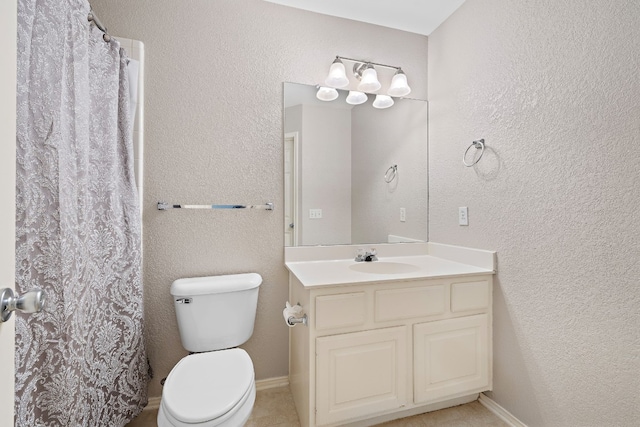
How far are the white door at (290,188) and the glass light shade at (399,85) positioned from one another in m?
0.76

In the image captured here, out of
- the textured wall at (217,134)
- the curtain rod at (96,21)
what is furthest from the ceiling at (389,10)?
the curtain rod at (96,21)

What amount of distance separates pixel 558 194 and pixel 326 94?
137 cm

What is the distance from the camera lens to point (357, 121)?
1979 millimetres

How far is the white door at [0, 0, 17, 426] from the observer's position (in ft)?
1.73

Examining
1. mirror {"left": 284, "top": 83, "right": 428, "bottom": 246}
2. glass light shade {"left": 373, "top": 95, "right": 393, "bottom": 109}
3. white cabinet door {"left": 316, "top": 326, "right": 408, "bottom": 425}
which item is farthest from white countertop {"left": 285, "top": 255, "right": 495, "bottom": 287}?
glass light shade {"left": 373, "top": 95, "right": 393, "bottom": 109}

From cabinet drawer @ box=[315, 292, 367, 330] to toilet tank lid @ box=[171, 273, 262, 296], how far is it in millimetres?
460

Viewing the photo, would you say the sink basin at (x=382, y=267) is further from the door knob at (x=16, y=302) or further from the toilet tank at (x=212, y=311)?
the door knob at (x=16, y=302)

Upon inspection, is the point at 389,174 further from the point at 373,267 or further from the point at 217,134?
the point at 217,134

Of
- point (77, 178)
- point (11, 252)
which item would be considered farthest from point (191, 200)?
point (11, 252)

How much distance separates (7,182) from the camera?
1.80 ft

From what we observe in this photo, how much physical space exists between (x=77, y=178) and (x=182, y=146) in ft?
2.04

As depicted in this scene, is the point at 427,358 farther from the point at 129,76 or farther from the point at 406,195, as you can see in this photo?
the point at 129,76

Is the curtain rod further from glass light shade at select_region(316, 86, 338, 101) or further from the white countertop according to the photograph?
the white countertop

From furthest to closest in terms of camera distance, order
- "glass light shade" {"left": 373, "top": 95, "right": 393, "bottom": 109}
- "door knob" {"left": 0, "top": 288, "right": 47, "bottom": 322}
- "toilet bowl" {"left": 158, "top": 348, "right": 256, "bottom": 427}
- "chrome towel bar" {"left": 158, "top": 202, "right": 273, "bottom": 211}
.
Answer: "glass light shade" {"left": 373, "top": 95, "right": 393, "bottom": 109} < "chrome towel bar" {"left": 158, "top": 202, "right": 273, "bottom": 211} < "toilet bowl" {"left": 158, "top": 348, "right": 256, "bottom": 427} < "door knob" {"left": 0, "top": 288, "right": 47, "bottom": 322}
